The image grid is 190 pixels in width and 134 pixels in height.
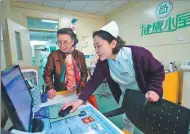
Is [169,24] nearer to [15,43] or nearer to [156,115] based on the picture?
[156,115]

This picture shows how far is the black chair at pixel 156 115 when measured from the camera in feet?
1.80

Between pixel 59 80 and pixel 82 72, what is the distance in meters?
0.25

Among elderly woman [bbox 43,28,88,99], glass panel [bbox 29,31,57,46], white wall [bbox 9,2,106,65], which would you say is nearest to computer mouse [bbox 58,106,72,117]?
elderly woman [bbox 43,28,88,99]

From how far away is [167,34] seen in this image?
102 inches

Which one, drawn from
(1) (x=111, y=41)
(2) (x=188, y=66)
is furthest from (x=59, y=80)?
(2) (x=188, y=66)

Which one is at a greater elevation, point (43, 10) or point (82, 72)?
point (43, 10)

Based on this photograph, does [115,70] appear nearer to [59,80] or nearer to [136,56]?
[136,56]

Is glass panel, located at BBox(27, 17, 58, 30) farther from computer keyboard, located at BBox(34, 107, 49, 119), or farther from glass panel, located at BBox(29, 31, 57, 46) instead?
computer keyboard, located at BBox(34, 107, 49, 119)

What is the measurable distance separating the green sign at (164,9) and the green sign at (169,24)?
0.13 metres

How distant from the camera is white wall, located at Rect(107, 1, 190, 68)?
7.66 ft

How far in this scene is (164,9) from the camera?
2.61 meters

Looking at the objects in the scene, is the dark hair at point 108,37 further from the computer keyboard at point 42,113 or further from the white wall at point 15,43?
the white wall at point 15,43

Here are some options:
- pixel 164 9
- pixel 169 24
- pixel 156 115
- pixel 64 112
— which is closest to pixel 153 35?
pixel 169 24

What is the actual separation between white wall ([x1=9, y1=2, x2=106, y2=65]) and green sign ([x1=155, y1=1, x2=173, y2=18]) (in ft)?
7.26
